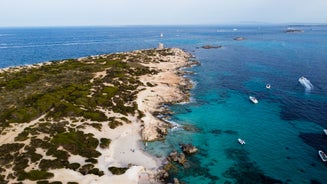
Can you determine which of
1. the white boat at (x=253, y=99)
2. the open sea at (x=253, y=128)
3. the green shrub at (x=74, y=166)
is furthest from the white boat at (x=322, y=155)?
the green shrub at (x=74, y=166)

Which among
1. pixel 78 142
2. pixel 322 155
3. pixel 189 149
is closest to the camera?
pixel 322 155

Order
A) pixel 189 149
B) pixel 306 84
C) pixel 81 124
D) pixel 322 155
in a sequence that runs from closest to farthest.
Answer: pixel 322 155 < pixel 189 149 < pixel 81 124 < pixel 306 84

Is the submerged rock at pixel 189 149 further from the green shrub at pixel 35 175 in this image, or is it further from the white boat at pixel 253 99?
the white boat at pixel 253 99

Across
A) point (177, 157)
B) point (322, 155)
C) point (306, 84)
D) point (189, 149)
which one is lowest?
point (177, 157)

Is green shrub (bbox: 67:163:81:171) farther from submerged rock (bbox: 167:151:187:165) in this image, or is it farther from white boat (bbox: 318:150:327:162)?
white boat (bbox: 318:150:327:162)

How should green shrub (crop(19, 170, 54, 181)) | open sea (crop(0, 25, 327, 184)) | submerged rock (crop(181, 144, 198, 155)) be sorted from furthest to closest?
submerged rock (crop(181, 144, 198, 155)), open sea (crop(0, 25, 327, 184)), green shrub (crop(19, 170, 54, 181))

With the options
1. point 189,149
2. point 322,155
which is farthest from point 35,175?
point 322,155

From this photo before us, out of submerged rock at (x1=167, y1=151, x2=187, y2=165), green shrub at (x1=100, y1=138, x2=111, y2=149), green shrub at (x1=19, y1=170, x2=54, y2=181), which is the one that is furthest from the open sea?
green shrub at (x1=19, y1=170, x2=54, y2=181)

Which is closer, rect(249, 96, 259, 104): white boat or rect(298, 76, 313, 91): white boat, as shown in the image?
rect(249, 96, 259, 104): white boat

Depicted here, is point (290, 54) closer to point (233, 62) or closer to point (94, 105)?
point (233, 62)

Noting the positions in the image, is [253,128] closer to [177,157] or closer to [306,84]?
[177,157]
